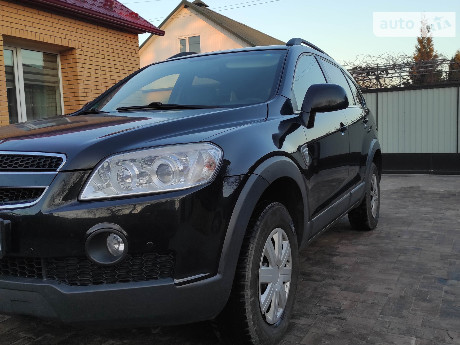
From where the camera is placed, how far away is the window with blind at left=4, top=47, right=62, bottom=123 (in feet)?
24.3

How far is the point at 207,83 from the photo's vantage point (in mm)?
3359

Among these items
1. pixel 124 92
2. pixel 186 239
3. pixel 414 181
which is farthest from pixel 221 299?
pixel 414 181

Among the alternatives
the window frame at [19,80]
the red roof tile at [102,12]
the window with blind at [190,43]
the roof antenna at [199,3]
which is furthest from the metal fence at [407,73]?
the roof antenna at [199,3]

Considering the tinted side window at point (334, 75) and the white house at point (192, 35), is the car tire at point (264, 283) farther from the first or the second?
the white house at point (192, 35)

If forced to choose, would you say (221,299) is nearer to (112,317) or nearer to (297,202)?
(112,317)

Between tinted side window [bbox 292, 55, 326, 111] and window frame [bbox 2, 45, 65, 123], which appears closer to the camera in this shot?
tinted side window [bbox 292, 55, 326, 111]

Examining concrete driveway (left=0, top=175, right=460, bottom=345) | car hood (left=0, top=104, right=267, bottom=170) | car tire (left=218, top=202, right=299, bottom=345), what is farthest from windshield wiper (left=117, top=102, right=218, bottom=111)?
concrete driveway (left=0, top=175, right=460, bottom=345)

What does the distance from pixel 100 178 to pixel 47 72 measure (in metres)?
7.04

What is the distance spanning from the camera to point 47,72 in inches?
323


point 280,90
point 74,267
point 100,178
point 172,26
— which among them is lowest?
point 74,267

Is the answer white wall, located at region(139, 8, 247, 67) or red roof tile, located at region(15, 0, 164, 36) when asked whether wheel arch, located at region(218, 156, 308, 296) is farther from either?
white wall, located at region(139, 8, 247, 67)

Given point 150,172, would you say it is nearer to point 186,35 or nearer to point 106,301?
point 106,301

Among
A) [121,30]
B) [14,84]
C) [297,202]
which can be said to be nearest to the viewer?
[297,202]

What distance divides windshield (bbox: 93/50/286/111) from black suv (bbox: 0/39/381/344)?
0.38 m
